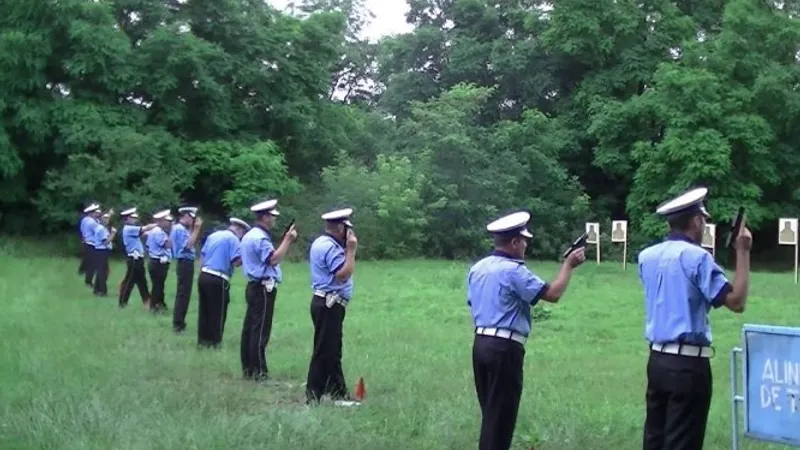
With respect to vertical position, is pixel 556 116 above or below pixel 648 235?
above

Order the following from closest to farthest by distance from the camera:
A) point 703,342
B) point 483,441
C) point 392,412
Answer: point 703,342 < point 483,441 < point 392,412

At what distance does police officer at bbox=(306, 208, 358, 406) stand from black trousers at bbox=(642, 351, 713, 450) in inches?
174

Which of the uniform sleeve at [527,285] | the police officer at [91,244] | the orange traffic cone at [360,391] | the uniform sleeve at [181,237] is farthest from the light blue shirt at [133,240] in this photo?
the uniform sleeve at [527,285]

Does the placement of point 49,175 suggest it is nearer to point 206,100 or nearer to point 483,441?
point 206,100

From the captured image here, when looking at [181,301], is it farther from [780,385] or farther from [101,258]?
[780,385]

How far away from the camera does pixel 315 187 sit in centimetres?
4366

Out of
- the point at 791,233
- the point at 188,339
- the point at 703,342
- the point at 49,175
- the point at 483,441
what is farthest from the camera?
the point at 49,175

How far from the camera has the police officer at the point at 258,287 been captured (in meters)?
11.7

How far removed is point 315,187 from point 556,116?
12872mm

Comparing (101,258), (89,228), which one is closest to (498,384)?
(101,258)

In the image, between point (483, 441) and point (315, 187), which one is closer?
point (483, 441)

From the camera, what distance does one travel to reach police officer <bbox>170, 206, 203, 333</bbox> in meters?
16.0

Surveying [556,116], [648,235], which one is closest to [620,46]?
[556,116]

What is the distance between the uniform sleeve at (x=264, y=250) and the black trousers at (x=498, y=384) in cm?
490
